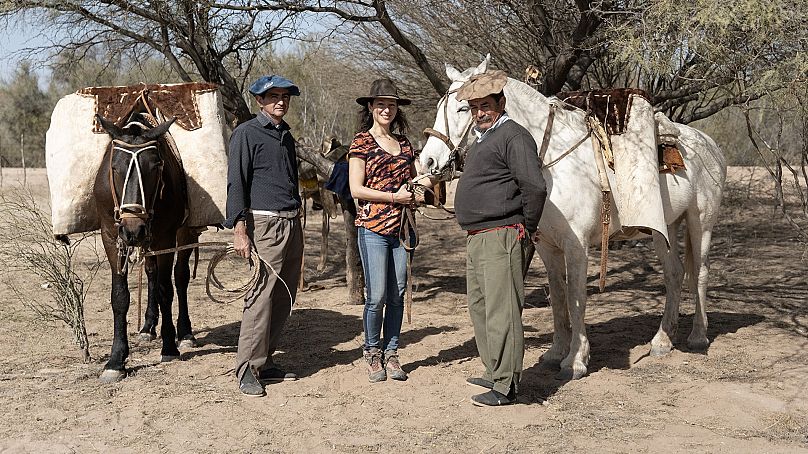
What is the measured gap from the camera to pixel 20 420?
4.79m

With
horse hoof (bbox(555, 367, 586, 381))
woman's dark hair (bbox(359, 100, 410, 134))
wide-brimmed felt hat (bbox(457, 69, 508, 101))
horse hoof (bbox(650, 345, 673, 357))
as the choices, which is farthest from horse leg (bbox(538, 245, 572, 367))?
wide-brimmed felt hat (bbox(457, 69, 508, 101))

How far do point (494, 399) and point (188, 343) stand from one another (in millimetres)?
2930

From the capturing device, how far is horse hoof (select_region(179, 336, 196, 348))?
21.7 ft

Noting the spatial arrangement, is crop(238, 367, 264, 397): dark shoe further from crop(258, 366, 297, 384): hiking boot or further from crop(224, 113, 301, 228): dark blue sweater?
crop(224, 113, 301, 228): dark blue sweater

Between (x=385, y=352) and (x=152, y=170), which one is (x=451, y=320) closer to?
(x=385, y=352)

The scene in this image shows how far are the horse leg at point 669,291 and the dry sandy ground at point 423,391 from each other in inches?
5.2

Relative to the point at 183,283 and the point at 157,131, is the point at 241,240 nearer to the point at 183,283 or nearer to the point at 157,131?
the point at 157,131

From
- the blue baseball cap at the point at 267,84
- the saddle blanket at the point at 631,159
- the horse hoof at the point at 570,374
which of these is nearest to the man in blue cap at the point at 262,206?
the blue baseball cap at the point at 267,84

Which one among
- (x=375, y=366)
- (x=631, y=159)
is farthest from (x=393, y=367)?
(x=631, y=159)

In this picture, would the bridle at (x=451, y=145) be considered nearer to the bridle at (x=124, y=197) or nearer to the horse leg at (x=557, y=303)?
the horse leg at (x=557, y=303)

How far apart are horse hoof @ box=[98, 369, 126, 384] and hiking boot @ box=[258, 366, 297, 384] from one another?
100cm

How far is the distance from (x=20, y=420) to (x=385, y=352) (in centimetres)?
237

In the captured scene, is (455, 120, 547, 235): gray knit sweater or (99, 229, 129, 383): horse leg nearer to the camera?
(455, 120, 547, 235): gray knit sweater

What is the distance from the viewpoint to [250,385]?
17.3 ft
